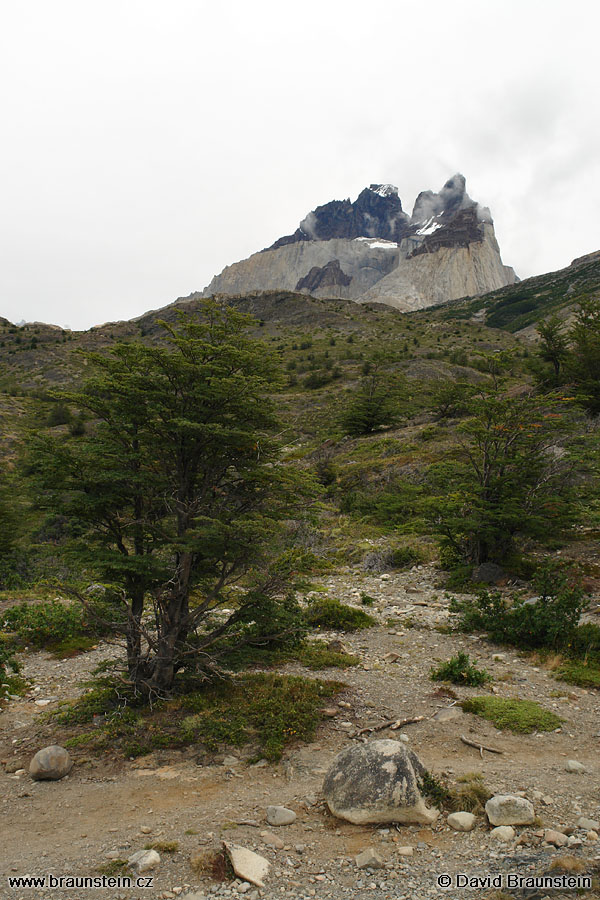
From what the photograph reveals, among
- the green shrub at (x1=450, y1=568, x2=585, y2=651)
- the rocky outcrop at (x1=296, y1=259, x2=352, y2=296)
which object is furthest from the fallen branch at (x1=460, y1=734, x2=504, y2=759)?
the rocky outcrop at (x1=296, y1=259, x2=352, y2=296)

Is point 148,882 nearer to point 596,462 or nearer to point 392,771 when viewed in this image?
point 392,771

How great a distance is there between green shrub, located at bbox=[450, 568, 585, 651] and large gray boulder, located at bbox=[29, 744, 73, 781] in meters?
7.88

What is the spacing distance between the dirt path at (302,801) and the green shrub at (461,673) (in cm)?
23

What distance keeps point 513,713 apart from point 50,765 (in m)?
5.86

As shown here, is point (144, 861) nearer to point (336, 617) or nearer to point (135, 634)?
point (135, 634)

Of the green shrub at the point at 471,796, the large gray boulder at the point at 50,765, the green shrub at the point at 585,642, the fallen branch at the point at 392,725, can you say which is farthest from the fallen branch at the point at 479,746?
the large gray boulder at the point at 50,765

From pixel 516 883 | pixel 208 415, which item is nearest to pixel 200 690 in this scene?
pixel 208 415

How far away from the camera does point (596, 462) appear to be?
47.2 feet

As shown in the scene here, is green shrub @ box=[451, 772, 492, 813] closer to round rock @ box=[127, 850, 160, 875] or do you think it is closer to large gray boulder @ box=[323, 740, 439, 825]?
large gray boulder @ box=[323, 740, 439, 825]

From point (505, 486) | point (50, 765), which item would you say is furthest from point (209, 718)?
point (505, 486)

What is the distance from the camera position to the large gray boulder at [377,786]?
4.44 meters

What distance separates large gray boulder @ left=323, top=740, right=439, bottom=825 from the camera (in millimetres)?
4438

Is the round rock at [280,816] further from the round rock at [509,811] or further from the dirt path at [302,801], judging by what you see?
the round rock at [509,811]

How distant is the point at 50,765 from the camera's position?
5.66 meters
